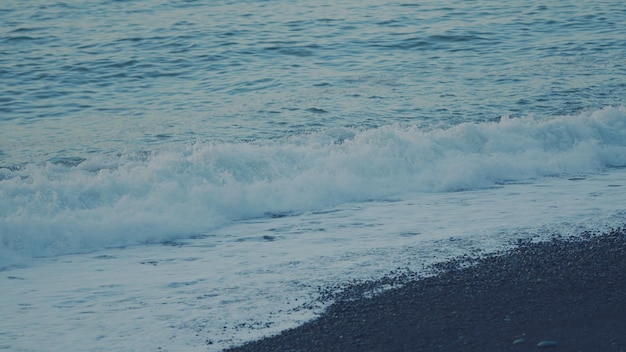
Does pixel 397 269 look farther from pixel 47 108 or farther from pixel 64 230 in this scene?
pixel 47 108

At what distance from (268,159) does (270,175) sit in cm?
31

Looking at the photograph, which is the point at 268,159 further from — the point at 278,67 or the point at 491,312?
the point at 278,67

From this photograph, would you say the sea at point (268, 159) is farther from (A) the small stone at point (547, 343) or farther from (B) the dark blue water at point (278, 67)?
(A) the small stone at point (547, 343)

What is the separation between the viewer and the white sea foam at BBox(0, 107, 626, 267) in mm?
8375

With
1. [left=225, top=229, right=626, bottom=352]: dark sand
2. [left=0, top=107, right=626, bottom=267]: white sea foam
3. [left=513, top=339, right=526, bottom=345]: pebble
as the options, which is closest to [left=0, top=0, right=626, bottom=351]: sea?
[left=0, top=107, right=626, bottom=267]: white sea foam

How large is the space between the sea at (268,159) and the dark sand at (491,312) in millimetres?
326

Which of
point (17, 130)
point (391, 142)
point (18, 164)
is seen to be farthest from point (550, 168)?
point (17, 130)

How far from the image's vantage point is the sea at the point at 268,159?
685 cm

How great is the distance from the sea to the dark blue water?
0.06m

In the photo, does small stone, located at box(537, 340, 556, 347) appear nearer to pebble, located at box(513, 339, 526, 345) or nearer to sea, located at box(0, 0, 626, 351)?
pebble, located at box(513, 339, 526, 345)

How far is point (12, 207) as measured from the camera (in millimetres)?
8844

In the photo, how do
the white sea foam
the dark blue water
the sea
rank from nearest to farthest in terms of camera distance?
the sea < the white sea foam < the dark blue water

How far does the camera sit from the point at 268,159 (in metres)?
10.3

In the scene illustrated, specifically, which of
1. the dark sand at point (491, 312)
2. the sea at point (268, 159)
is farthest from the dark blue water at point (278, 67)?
the dark sand at point (491, 312)
